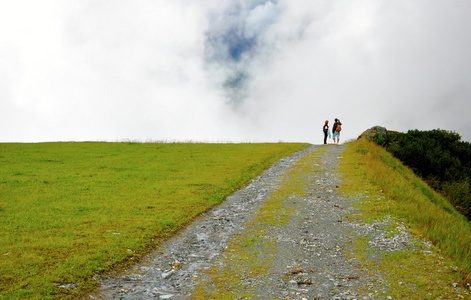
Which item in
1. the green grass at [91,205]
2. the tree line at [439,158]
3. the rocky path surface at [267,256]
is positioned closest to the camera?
the rocky path surface at [267,256]

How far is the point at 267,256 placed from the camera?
1223cm

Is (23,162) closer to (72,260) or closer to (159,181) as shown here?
(159,181)

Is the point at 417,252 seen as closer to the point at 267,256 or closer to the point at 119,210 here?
the point at 267,256

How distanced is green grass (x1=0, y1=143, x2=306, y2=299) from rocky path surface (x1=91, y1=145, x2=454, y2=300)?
4.26ft

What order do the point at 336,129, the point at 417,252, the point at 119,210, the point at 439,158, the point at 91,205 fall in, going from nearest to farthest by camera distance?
the point at 417,252
the point at 119,210
the point at 91,205
the point at 439,158
the point at 336,129

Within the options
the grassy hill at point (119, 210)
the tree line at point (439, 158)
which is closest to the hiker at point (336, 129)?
the tree line at point (439, 158)

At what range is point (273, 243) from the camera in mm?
13477

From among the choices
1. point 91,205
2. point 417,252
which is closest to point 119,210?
point 91,205

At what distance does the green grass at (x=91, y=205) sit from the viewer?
34.8ft

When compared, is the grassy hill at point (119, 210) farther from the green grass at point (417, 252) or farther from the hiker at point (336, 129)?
the hiker at point (336, 129)

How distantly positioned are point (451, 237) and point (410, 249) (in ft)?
7.65

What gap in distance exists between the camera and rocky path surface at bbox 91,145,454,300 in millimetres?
9750

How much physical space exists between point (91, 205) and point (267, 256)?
11.8m

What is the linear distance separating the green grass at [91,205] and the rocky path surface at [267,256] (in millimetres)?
1299
